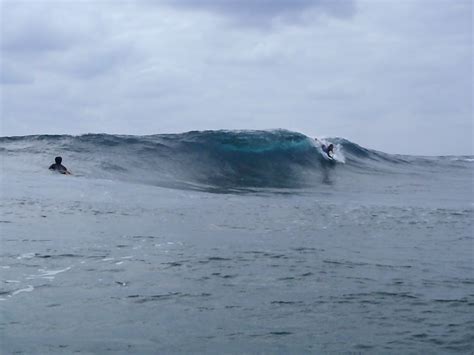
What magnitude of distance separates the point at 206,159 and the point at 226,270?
17.2 m

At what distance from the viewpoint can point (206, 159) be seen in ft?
81.0

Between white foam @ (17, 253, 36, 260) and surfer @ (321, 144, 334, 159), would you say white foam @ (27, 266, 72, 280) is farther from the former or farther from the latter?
surfer @ (321, 144, 334, 159)

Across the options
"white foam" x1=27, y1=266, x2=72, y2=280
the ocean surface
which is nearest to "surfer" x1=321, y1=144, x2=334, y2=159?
the ocean surface

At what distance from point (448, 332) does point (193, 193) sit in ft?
36.2

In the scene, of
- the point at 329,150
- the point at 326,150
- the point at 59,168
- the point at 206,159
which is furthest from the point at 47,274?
the point at 326,150

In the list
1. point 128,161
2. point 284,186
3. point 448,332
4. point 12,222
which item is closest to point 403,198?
point 284,186

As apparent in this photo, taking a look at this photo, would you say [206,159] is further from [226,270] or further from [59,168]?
[226,270]

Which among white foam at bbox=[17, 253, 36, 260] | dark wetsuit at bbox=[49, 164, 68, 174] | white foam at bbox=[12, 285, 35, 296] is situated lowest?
white foam at bbox=[12, 285, 35, 296]

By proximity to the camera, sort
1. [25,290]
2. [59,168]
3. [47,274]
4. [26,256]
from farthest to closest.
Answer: [59,168]
[26,256]
[47,274]
[25,290]

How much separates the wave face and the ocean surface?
3054 mm

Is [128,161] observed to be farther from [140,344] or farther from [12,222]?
[140,344]

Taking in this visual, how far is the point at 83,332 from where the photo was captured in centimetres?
536

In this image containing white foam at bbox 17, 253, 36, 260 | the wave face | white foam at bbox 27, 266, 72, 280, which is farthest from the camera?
the wave face

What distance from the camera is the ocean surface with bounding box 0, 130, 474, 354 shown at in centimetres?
540
